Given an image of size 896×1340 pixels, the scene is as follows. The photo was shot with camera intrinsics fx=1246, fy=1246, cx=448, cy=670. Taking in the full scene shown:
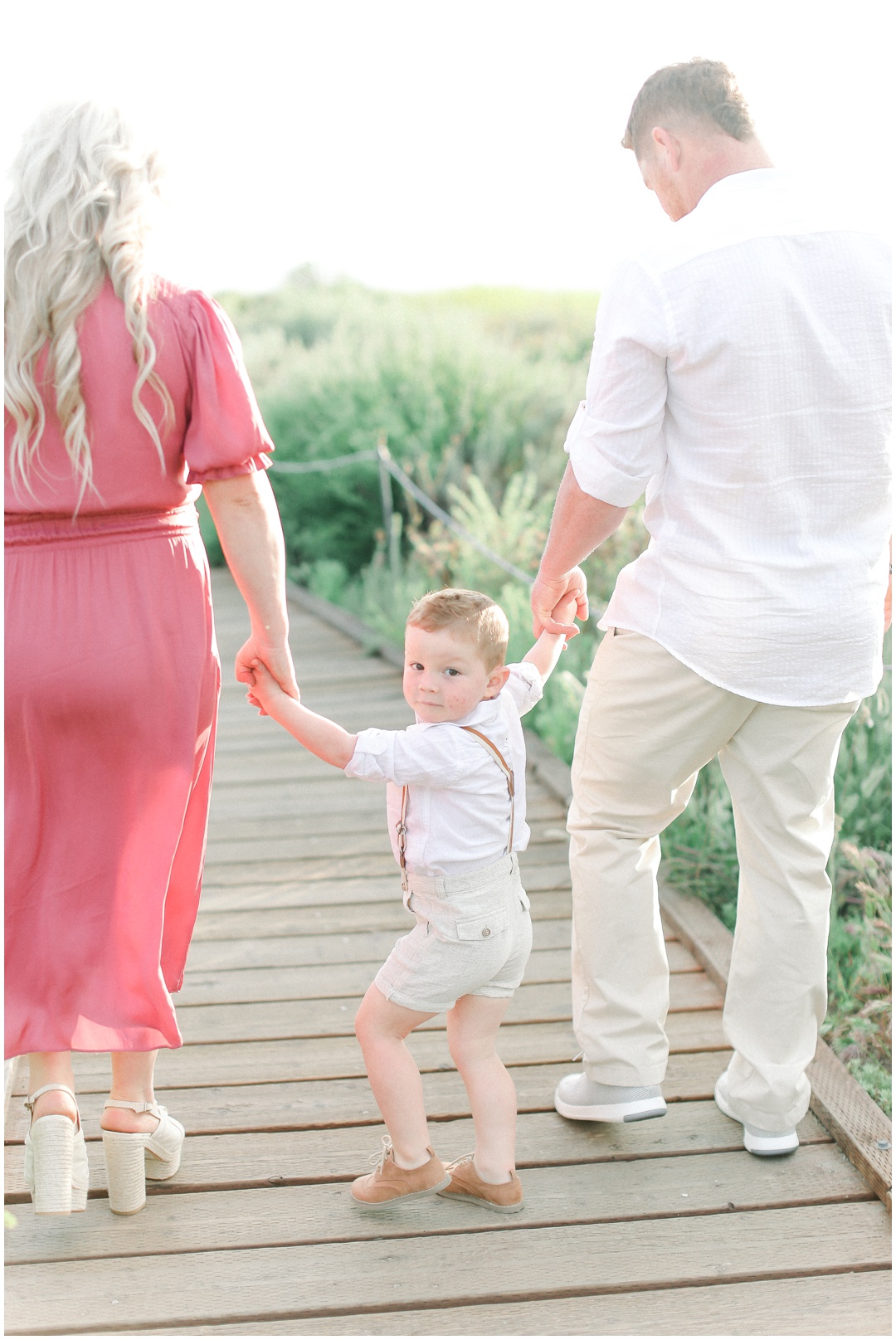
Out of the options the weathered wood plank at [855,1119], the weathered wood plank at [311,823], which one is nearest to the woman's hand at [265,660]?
the weathered wood plank at [855,1119]

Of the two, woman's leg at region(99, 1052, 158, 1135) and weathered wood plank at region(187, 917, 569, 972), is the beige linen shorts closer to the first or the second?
woman's leg at region(99, 1052, 158, 1135)

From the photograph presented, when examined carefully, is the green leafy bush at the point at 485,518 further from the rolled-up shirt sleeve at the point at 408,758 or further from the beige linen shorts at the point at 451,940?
the rolled-up shirt sleeve at the point at 408,758

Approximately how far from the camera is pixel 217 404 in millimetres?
1876

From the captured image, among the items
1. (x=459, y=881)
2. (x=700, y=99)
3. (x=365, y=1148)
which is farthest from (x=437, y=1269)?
(x=700, y=99)

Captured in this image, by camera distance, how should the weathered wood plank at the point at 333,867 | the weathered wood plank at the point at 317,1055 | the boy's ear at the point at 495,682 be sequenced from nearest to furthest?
1. the boy's ear at the point at 495,682
2. the weathered wood plank at the point at 317,1055
3. the weathered wood plank at the point at 333,867

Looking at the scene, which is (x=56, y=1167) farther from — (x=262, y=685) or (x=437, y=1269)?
(x=262, y=685)

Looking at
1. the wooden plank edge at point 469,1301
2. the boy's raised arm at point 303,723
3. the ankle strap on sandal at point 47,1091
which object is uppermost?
the boy's raised arm at point 303,723

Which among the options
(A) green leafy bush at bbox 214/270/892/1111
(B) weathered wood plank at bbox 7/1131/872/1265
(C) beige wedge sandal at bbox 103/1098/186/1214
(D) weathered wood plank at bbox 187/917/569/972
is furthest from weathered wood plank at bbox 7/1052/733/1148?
(D) weathered wood plank at bbox 187/917/569/972

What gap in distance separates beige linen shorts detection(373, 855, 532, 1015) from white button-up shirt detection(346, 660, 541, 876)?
29 millimetres

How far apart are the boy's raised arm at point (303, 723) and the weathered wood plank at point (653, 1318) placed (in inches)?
33.2

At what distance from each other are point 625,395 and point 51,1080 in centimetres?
146

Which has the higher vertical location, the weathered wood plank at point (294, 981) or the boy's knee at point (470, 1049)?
the boy's knee at point (470, 1049)

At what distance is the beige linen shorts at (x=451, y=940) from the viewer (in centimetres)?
201

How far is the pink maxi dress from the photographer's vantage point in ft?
6.17
